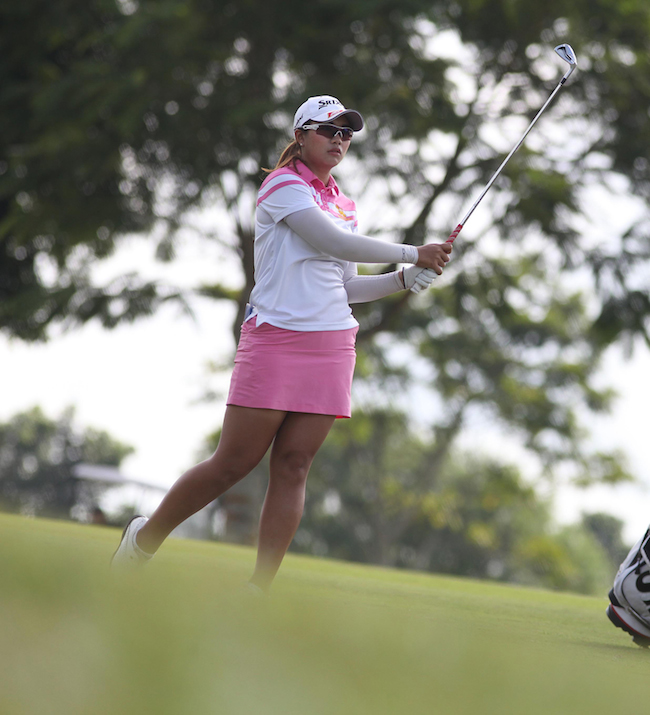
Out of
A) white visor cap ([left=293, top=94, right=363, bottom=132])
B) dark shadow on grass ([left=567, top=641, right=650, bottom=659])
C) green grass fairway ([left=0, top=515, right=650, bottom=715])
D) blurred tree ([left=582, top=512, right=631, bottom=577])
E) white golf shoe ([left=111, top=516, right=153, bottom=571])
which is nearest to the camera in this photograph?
green grass fairway ([left=0, top=515, right=650, bottom=715])

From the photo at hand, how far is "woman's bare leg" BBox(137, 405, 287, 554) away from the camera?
3.39m

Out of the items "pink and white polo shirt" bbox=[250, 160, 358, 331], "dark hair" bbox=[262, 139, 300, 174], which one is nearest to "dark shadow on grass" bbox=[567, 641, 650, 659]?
"pink and white polo shirt" bbox=[250, 160, 358, 331]

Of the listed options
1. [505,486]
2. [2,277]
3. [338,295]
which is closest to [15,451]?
[505,486]

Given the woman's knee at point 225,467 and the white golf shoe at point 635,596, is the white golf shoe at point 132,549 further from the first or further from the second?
the white golf shoe at point 635,596

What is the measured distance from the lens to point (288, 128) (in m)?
10.9

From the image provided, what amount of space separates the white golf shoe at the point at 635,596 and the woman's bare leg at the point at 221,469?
1369 mm

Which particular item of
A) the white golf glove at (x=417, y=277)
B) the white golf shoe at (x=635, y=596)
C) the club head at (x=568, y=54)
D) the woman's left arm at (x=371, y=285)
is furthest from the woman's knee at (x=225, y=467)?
the club head at (x=568, y=54)

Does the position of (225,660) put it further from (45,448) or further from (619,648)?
(45,448)

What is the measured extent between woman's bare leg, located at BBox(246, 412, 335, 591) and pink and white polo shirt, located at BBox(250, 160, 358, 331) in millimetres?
354

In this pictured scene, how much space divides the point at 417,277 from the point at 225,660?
2420mm

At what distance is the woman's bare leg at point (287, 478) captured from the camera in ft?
11.3

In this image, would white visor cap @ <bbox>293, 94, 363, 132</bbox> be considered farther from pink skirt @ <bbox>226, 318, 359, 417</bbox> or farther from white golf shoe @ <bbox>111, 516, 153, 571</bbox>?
white golf shoe @ <bbox>111, 516, 153, 571</bbox>

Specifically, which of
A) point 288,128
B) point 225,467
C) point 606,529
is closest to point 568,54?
point 225,467

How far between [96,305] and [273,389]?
32.3 ft
